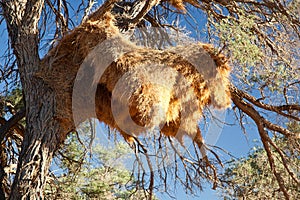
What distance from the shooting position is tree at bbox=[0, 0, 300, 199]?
4254 millimetres

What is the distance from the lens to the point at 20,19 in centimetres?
555

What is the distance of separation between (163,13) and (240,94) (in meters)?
2.15

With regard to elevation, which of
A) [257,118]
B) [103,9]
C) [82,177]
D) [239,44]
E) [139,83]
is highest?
[103,9]

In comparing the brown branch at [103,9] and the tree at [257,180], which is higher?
the brown branch at [103,9]

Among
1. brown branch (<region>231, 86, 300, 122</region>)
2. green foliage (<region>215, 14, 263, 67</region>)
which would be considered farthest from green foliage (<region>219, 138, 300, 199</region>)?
green foliage (<region>215, 14, 263, 67</region>)

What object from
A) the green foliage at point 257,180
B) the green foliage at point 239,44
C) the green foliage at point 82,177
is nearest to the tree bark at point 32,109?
the green foliage at point 82,177

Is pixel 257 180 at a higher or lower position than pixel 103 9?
lower

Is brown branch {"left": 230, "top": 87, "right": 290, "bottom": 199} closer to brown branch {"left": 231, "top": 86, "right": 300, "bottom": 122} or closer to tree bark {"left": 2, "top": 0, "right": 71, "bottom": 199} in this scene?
brown branch {"left": 231, "top": 86, "right": 300, "bottom": 122}

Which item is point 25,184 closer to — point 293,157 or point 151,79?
point 151,79

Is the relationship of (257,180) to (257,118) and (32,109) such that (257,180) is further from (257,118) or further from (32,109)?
(32,109)

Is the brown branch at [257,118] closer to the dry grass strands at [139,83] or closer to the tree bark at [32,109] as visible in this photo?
the dry grass strands at [139,83]

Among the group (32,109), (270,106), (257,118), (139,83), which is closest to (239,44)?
(139,83)

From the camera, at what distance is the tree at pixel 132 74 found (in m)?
4.25

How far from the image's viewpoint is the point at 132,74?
407cm
